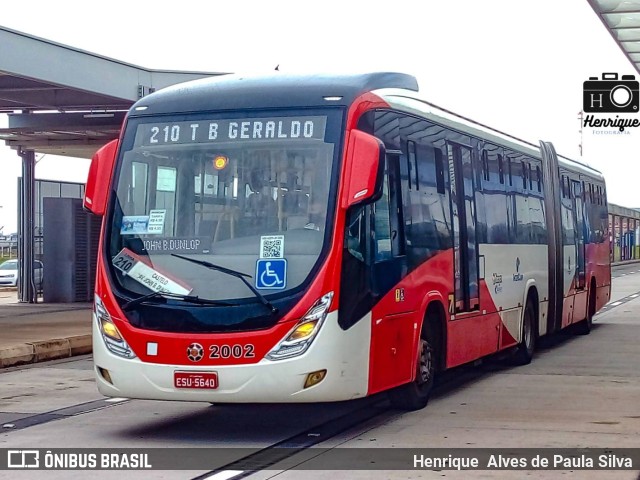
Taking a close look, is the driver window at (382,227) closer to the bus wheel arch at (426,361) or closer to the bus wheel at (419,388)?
the bus wheel arch at (426,361)

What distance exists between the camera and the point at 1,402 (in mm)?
12344

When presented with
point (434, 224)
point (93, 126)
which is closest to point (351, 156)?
point (434, 224)

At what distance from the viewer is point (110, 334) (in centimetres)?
992

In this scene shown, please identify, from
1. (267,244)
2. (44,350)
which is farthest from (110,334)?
(44,350)

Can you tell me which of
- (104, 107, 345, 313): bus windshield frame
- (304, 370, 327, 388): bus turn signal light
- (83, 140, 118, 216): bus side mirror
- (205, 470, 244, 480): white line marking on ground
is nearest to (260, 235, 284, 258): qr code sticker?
(104, 107, 345, 313): bus windshield frame

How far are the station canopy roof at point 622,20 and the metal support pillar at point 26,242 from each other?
1385 cm

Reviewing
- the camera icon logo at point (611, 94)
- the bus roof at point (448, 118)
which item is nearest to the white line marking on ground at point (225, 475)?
the bus roof at point (448, 118)

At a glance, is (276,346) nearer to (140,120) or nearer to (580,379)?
(140,120)

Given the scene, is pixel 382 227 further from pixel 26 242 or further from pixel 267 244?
pixel 26 242

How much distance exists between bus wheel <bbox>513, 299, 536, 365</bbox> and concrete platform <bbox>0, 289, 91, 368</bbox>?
6.46 metres

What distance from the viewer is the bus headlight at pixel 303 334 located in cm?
936

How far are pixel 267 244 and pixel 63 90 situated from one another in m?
15.0

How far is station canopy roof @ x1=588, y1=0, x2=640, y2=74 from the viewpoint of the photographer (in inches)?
783

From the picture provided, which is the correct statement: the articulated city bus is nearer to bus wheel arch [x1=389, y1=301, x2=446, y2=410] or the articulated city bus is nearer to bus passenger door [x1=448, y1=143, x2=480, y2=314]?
bus wheel arch [x1=389, y1=301, x2=446, y2=410]
